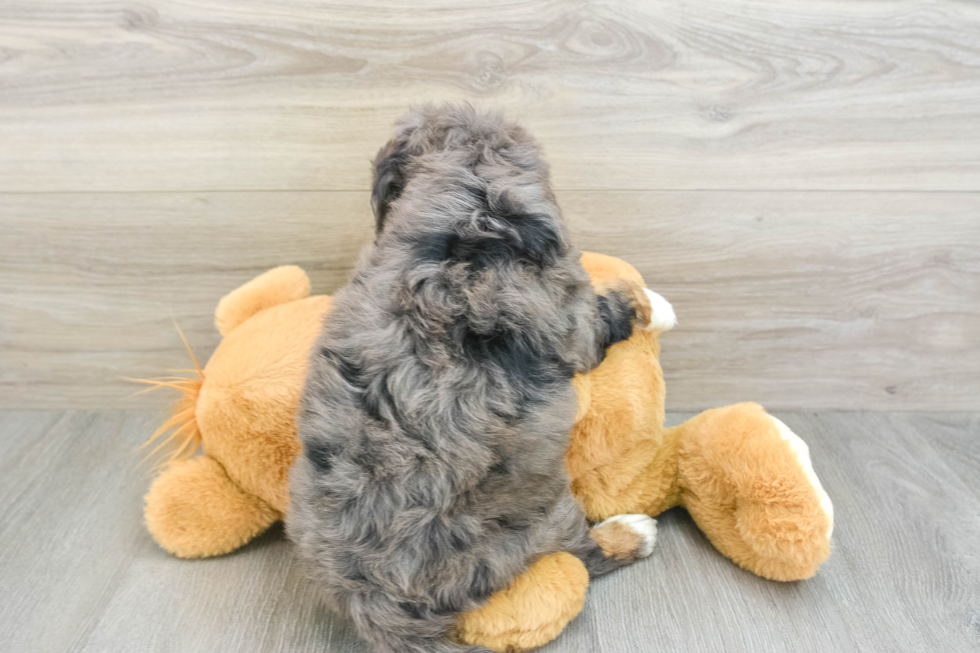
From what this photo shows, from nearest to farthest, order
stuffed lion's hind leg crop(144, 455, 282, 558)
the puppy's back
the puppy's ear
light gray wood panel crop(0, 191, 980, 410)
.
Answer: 1. the puppy's back
2. the puppy's ear
3. stuffed lion's hind leg crop(144, 455, 282, 558)
4. light gray wood panel crop(0, 191, 980, 410)

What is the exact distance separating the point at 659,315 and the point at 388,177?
395 mm

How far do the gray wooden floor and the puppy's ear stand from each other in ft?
1.77

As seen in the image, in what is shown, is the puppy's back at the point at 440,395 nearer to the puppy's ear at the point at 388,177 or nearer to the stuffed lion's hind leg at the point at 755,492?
the puppy's ear at the point at 388,177

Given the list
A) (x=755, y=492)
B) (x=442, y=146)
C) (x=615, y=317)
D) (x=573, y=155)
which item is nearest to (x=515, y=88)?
(x=573, y=155)

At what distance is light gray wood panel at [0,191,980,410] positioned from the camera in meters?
1.07

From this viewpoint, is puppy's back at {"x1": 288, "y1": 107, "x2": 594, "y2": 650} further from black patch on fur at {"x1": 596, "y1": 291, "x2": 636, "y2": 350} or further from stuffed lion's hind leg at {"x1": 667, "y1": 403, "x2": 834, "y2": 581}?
stuffed lion's hind leg at {"x1": 667, "y1": 403, "x2": 834, "y2": 581}

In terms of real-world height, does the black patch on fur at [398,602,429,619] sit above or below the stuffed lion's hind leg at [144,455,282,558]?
above

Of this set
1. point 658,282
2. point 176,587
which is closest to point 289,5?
point 658,282

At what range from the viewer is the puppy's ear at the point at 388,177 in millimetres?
770

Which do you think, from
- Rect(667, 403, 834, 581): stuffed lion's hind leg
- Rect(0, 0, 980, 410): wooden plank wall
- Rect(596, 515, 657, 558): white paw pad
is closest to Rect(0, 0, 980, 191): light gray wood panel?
Rect(0, 0, 980, 410): wooden plank wall

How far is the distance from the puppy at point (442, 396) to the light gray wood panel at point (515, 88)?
0.32 meters

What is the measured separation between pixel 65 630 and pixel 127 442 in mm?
410

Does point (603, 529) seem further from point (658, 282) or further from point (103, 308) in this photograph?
point (103, 308)

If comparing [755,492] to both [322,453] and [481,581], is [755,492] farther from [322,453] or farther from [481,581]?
[322,453]
